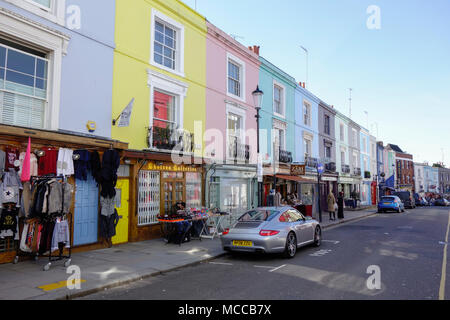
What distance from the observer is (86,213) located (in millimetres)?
9445

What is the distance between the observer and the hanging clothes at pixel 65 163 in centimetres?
837

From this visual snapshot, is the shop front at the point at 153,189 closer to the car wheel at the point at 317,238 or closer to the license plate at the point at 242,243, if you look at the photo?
the license plate at the point at 242,243

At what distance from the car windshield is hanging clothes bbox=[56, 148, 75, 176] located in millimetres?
5006

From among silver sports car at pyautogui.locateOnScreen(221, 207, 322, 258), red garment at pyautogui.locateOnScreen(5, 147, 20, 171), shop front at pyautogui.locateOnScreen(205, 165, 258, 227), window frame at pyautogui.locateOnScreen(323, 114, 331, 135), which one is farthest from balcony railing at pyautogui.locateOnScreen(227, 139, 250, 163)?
window frame at pyautogui.locateOnScreen(323, 114, 331, 135)

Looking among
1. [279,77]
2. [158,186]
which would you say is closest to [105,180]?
[158,186]

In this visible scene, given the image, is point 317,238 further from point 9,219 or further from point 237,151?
point 9,219

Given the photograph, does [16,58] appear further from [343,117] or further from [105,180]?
[343,117]

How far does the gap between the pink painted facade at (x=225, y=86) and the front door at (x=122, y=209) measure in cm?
473

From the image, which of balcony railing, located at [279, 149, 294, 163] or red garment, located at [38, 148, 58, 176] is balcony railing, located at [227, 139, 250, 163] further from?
red garment, located at [38, 148, 58, 176]

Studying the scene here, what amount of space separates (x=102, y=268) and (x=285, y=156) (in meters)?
15.3

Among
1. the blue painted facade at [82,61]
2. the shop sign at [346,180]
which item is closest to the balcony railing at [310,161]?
the shop sign at [346,180]

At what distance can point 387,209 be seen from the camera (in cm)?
2895

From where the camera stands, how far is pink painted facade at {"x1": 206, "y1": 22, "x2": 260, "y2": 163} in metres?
15.1

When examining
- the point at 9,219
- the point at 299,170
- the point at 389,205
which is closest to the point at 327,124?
the point at 389,205
